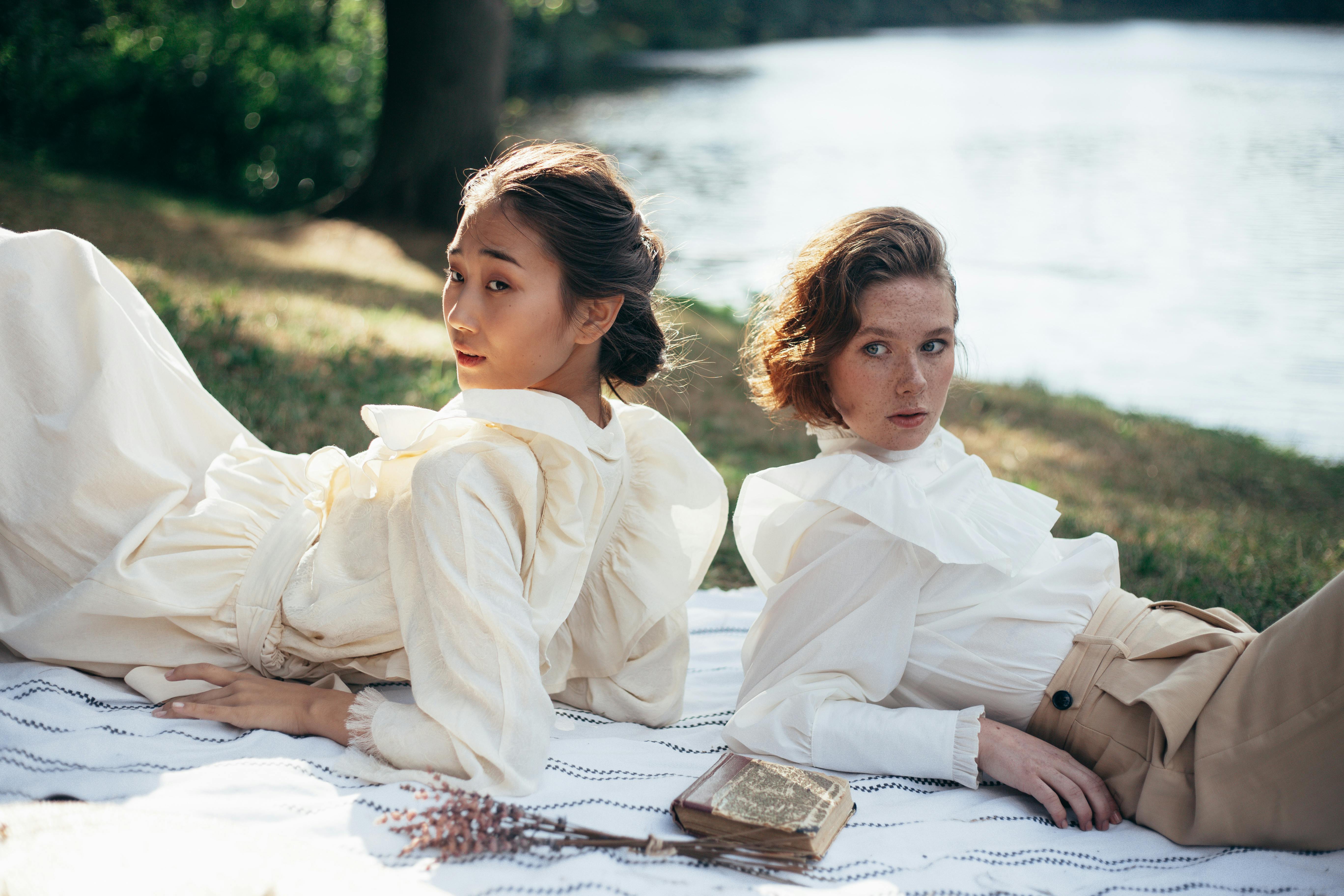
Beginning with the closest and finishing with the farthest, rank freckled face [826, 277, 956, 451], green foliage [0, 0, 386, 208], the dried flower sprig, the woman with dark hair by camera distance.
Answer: the dried flower sprig, the woman with dark hair, freckled face [826, 277, 956, 451], green foliage [0, 0, 386, 208]

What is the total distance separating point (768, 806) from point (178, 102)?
12.5 meters

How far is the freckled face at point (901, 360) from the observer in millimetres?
2164

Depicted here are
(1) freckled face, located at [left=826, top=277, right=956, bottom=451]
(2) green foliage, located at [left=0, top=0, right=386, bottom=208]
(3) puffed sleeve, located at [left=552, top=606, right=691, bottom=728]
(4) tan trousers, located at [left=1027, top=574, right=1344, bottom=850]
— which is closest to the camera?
(4) tan trousers, located at [left=1027, top=574, right=1344, bottom=850]

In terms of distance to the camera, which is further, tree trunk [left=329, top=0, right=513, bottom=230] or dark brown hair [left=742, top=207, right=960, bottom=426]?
tree trunk [left=329, top=0, right=513, bottom=230]

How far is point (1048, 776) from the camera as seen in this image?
2020 millimetres

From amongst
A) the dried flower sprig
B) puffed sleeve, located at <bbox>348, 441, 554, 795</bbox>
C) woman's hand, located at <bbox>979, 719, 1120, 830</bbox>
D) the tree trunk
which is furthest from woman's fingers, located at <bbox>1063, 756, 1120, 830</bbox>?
the tree trunk

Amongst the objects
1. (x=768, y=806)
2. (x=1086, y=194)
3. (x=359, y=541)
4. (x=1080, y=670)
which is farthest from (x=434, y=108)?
(x=1086, y=194)

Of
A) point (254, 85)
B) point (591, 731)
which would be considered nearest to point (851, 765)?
point (591, 731)

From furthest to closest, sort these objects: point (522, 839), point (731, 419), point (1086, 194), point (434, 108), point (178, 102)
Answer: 1. point (1086, 194)
2. point (178, 102)
3. point (434, 108)
4. point (731, 419)
5. point (522, 839)

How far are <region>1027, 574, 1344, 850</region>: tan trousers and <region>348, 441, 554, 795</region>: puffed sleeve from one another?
107 centimetres

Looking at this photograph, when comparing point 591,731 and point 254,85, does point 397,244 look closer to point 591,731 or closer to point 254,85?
point 254,85

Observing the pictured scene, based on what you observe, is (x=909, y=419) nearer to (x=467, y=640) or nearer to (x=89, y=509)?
(x=467, y=640)

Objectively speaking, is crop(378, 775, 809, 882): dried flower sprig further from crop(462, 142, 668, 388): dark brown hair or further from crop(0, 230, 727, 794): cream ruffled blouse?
crop(462, 142, 668, 388): dark brown hair

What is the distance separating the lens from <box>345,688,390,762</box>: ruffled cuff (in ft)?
6.41
